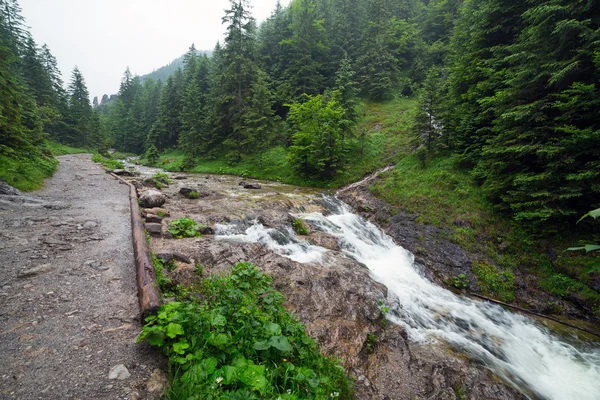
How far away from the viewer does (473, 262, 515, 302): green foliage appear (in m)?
8.34

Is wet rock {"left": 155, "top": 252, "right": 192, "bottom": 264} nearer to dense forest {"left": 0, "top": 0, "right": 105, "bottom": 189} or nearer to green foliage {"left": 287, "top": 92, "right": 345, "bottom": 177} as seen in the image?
dense forest {"left": 0, "top": 0, "right": 105, "bottom": 189}

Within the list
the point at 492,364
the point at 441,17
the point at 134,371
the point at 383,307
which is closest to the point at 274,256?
the point at 383,307

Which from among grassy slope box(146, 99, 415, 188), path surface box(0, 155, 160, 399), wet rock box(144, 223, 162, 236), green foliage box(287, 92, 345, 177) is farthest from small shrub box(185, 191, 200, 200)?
green foliage box(287, 92, 345, 177)

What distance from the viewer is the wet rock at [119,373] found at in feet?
9.30

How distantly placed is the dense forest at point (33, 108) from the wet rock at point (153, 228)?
763 cm

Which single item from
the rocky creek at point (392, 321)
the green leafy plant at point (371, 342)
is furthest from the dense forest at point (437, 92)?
the green leafy plant at point (371, 342)

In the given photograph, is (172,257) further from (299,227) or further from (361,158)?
(361,158)

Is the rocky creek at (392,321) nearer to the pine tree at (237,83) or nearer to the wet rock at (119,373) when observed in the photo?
the wet rock at (119,373)

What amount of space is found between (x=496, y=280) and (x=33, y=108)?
3857 centimetres

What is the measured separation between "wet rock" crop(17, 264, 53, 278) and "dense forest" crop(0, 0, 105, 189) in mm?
8819

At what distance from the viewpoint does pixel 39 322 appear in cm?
350

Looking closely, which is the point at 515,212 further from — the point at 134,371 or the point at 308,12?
the point at 308,12

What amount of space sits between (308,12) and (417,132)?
30.2 m

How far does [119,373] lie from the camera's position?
288 cm
